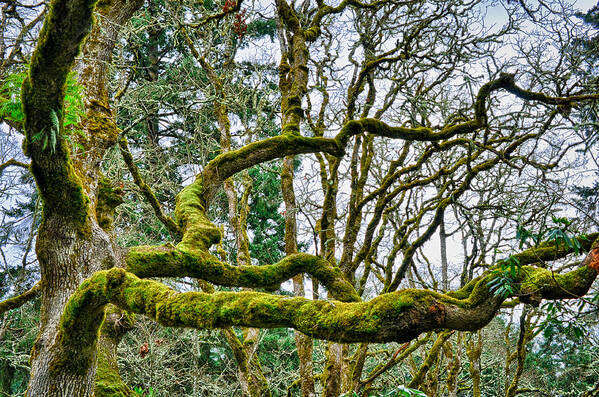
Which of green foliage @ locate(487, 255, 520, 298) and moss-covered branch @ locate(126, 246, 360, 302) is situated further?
moss-covered branch @ locate(126, 246, 360, 302)

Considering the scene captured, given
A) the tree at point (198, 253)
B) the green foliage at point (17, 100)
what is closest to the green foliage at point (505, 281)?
the tree at point (198, 253)

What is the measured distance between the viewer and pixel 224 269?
333 centimetres

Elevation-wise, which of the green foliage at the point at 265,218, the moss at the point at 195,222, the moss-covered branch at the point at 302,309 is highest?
the green foliage at the point at 265,218

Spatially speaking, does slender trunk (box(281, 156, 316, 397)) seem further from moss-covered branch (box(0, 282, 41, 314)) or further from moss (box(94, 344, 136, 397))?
moss-covered branch (box(0, 282, 41, 314))

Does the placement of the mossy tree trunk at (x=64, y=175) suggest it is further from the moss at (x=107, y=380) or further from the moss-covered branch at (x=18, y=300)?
the moss-covered branch at (x=18, y=300)

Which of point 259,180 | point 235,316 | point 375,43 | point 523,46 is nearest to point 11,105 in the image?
point 235,316

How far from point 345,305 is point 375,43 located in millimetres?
4951

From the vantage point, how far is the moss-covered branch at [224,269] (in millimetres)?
Answer: 3150

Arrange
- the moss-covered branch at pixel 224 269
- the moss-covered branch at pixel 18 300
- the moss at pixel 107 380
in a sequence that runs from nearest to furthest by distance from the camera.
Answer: the moss at pixel 107 380
the moss-covered branch at pixel 224 269
the moss-covered branch at pixel 18 300

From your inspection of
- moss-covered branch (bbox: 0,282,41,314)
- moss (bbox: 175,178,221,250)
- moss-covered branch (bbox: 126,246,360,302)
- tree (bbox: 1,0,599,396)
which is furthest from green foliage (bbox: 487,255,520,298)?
moss-covered branch (bbox: 0,282,41,314)

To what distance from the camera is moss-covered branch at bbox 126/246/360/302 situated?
3150 mm

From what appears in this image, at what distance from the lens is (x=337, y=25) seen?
663 centimetres

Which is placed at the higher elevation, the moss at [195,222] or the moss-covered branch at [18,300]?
the moss at [195,222]

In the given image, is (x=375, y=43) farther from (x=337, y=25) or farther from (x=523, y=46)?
(x=523, y=46)
